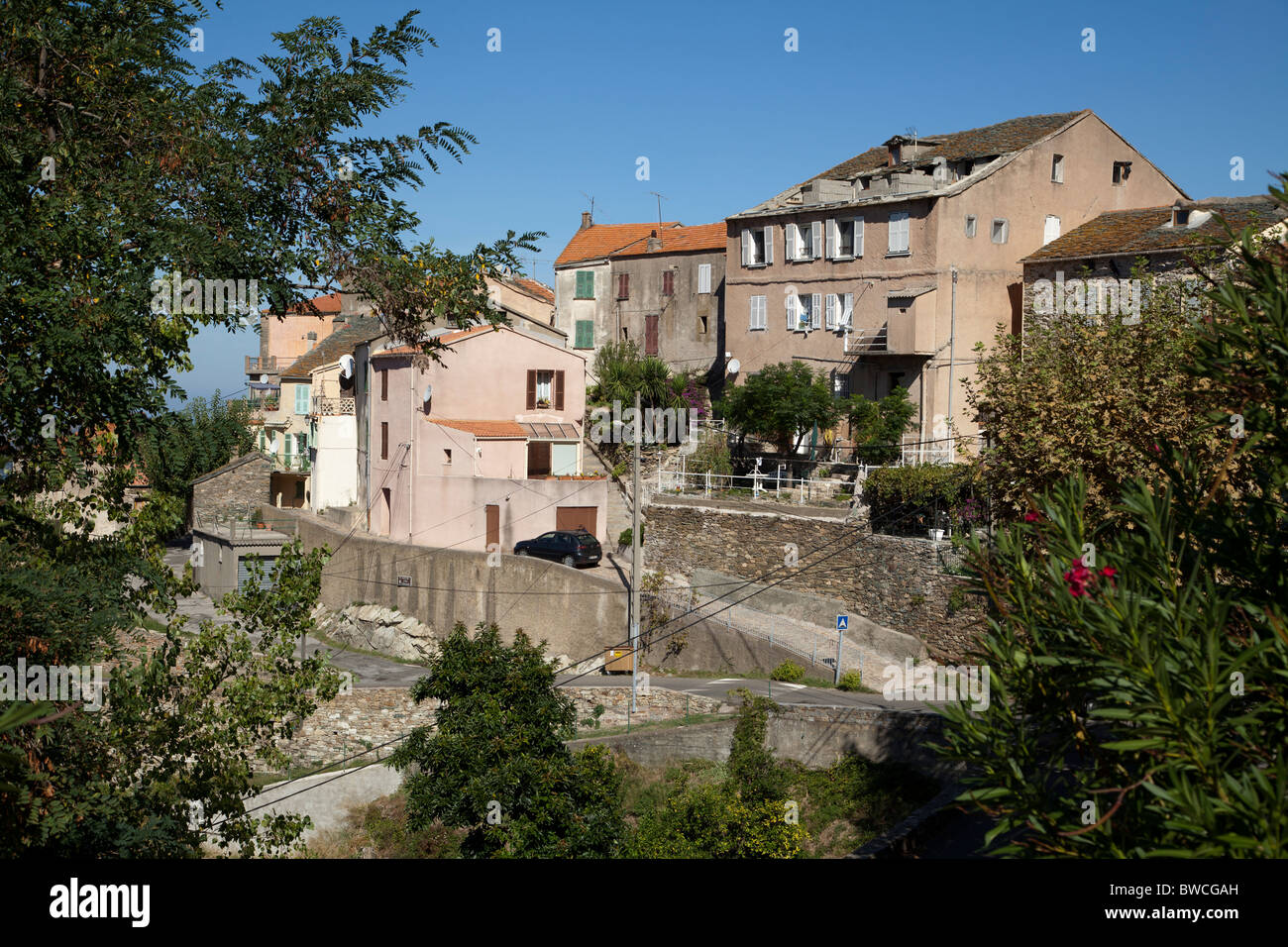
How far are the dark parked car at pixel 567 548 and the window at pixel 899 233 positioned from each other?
13863 mm

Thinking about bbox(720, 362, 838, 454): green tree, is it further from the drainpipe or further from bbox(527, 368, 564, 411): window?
bbox(527, 368, 564, 411): window

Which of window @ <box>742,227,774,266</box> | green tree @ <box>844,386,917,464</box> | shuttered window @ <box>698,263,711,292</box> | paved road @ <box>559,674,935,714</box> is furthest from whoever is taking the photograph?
shuttered window @ <box>698,263,711,292</box>

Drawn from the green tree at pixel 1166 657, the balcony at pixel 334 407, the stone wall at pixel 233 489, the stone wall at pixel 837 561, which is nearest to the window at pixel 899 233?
the stone wall at pixel 837 561

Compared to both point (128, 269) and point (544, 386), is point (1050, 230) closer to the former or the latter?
point (544, 386)

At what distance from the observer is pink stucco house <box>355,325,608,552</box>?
121ft

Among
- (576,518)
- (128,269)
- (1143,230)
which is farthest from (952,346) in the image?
(128,269)

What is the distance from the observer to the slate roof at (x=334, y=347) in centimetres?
5206

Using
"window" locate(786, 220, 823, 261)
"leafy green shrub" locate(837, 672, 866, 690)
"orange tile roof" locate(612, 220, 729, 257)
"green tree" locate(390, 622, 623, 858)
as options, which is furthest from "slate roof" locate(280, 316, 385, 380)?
"green tree" locate(390, 622, 623, 858)

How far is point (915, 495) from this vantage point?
2816cm

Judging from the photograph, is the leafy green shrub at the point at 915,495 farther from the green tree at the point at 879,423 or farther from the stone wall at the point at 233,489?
the stone wall at the point at 233,489

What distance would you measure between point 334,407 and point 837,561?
2519 cm

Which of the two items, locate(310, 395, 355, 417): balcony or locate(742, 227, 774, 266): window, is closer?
locate(742, 227, 774, 266): window

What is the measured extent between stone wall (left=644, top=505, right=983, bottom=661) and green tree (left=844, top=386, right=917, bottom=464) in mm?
4356
